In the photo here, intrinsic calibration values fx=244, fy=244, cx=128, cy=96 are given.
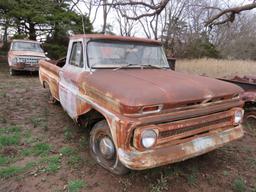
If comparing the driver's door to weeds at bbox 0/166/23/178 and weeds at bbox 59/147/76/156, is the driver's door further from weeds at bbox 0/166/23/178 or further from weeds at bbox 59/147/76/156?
weeds at bbox 0/166/23/178

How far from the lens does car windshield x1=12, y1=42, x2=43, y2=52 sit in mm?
12203

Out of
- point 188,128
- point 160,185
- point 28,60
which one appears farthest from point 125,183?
point 28,60

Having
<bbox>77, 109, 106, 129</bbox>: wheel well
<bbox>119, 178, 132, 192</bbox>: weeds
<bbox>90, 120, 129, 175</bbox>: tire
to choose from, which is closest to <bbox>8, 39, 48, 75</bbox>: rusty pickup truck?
<bbox>77, 109, 106, 129</bbox>: wheel well

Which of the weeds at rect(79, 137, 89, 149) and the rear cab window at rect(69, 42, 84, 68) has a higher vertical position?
the rear cab window at rect(69, 42, 84, 68)

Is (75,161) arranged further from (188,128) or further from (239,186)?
(239,186)

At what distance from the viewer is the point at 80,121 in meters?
4.15

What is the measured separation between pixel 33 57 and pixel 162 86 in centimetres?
1007

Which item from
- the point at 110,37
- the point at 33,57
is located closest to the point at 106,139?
the point at 110,37

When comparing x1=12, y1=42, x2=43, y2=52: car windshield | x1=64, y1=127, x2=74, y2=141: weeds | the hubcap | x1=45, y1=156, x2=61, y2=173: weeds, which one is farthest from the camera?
x1=12, y1=42, x2=43, y2=52: car windshield

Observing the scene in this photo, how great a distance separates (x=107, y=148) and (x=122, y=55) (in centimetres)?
164

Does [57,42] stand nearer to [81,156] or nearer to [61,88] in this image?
[61,88]

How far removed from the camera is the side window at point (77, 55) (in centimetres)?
408

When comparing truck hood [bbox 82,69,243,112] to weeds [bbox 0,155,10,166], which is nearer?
truck hood [bbox 82,69,243,112]

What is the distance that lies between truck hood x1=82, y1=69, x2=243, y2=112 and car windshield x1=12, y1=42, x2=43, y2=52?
10010 millimetres
